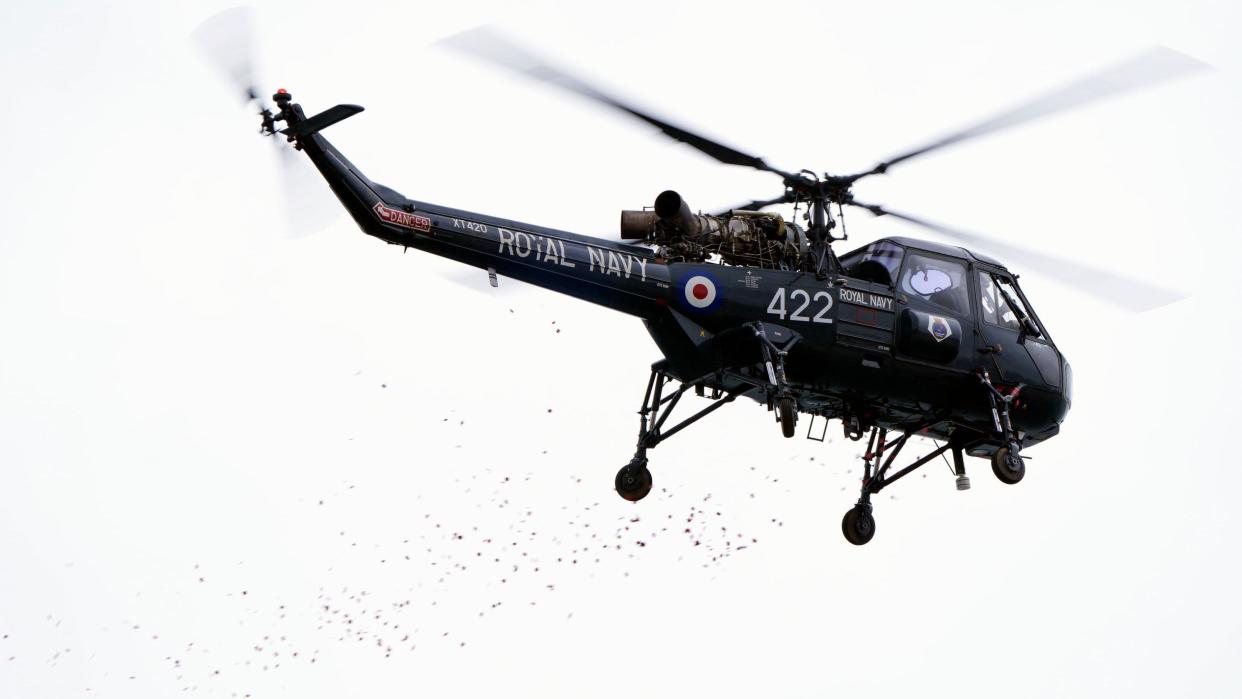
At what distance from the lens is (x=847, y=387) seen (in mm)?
21641

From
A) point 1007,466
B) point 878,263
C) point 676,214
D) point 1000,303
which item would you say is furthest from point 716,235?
point 1007,466

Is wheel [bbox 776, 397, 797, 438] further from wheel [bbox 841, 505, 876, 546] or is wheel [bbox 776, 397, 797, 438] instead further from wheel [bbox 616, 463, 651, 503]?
wheel [bbox 841, 505, 876, 546]

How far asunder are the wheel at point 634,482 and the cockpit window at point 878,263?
158 inches

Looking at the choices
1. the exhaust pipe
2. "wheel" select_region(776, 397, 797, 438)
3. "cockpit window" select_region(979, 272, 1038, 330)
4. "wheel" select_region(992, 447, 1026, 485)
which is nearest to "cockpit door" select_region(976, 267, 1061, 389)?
"cockpit window" select_region(979, 272, 1038, 330)

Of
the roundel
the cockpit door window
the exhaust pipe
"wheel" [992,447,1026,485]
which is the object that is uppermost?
the exhaust pipe

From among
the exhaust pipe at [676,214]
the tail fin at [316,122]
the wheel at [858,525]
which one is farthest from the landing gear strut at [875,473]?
the tail fin at [316,122]

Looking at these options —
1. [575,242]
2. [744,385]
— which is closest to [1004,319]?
[744,385]

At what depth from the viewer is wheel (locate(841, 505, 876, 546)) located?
77.0 feet

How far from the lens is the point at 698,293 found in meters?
20.8

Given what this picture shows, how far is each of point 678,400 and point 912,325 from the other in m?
3.34

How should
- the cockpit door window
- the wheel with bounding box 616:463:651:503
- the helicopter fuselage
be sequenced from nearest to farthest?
the helicopter fuselage → the wheel with bounding box 616:463:651:503 → the cockpit door window

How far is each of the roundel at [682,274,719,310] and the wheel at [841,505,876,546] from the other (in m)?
4.65

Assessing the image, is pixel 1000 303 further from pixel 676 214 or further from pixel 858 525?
pixel 676 214

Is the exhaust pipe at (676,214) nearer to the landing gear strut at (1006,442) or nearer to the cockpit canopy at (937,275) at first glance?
the cockpit canopy at (937,275)
